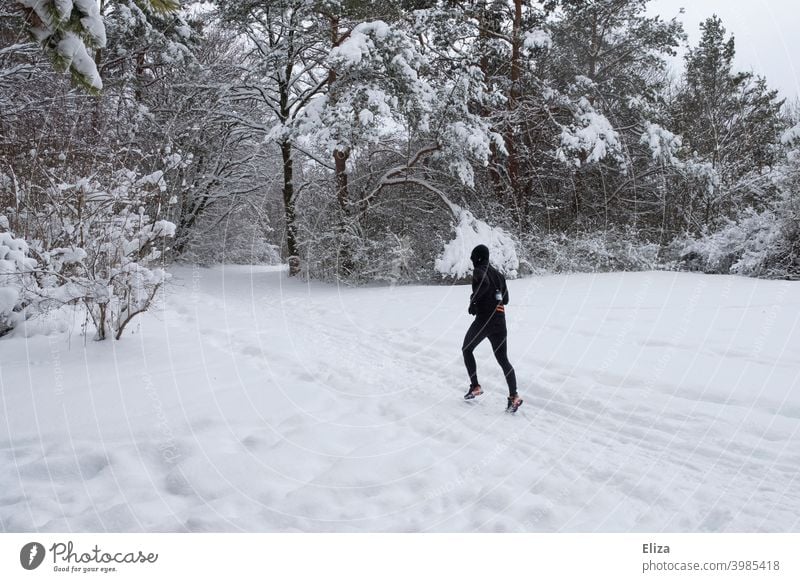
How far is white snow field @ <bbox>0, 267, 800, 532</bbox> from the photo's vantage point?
371 cm

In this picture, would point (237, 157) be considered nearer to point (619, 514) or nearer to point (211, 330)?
point (211, 330)

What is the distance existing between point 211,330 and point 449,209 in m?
9.23

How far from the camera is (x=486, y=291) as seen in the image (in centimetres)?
600

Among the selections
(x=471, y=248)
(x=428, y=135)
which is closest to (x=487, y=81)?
(x=428, y=135)

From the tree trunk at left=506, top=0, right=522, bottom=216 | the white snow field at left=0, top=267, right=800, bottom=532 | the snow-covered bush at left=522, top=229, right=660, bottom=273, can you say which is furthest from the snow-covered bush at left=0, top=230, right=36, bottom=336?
the tree trunk at left=506, top=0, right=522, bottom=216

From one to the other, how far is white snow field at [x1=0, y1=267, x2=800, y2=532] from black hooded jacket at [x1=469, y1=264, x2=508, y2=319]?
3.42ft

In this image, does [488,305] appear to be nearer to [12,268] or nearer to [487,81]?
[12,268]

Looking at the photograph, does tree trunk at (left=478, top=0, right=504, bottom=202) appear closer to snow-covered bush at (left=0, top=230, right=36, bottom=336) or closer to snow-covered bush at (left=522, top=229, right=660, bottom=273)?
snow-covered bush at (left=522, top=229, right=660, bottom=273)

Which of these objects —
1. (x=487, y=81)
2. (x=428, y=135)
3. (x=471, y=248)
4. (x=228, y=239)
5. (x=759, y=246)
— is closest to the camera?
(x=759, y=246)

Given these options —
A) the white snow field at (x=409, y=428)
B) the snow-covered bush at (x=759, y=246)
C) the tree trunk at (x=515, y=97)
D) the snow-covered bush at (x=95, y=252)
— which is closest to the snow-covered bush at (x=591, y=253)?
the snow-covered bush at (x=759, y=246)
